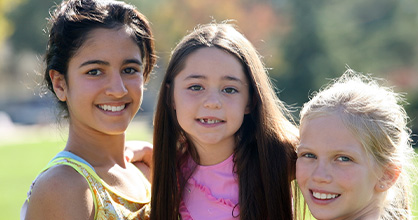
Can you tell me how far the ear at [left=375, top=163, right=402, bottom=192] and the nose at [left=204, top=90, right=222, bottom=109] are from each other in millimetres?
877

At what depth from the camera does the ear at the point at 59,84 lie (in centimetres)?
316

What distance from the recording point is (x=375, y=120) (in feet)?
8.36

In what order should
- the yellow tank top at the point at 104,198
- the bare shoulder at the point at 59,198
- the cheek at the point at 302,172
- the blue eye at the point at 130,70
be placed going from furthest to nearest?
the blue eye at the point at 130,70 → the yellow tank top at the point at 104,198 → the bare shoulder at the point at 59,198 → the cheek at the point at 302,172

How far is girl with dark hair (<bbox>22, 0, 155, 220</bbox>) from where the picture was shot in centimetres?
294

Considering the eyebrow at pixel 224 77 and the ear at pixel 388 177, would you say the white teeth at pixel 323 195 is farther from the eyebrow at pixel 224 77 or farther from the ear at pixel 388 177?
the eyebrow at pixel 224 77

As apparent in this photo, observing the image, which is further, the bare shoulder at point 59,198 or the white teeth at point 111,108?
the white teeth at point 111,108

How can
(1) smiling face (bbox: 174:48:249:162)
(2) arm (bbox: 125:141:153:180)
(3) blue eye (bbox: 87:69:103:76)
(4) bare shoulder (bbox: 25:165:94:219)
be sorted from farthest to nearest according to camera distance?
1. (2) arm (bbox: 125:141:153:180)
2. (3) blue eye (bbox: 87:69:103:76)
3. (1) smiling face (bbox: 174:48:249:162)
4. (4) bare shoulder (bbox: 25:165:94:219)

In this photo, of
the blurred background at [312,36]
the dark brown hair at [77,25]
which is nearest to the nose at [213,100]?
the dark brown hair at [77,25]

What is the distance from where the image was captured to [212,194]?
3043 mm

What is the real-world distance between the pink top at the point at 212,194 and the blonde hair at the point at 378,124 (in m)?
0.58

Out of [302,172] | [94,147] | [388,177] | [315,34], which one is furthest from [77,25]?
[315,34]

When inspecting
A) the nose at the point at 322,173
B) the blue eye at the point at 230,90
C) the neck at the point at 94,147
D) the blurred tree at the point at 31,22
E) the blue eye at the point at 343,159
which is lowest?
the nose at the point at 322,173

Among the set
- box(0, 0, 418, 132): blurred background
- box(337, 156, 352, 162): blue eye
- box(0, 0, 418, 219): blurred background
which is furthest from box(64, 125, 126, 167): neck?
box(0, 0, 418, 132): blurred background

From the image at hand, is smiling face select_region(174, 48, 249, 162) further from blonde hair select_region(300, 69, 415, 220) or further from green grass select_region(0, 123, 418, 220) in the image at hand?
green grass select_region(0, 123, 418, 220)
